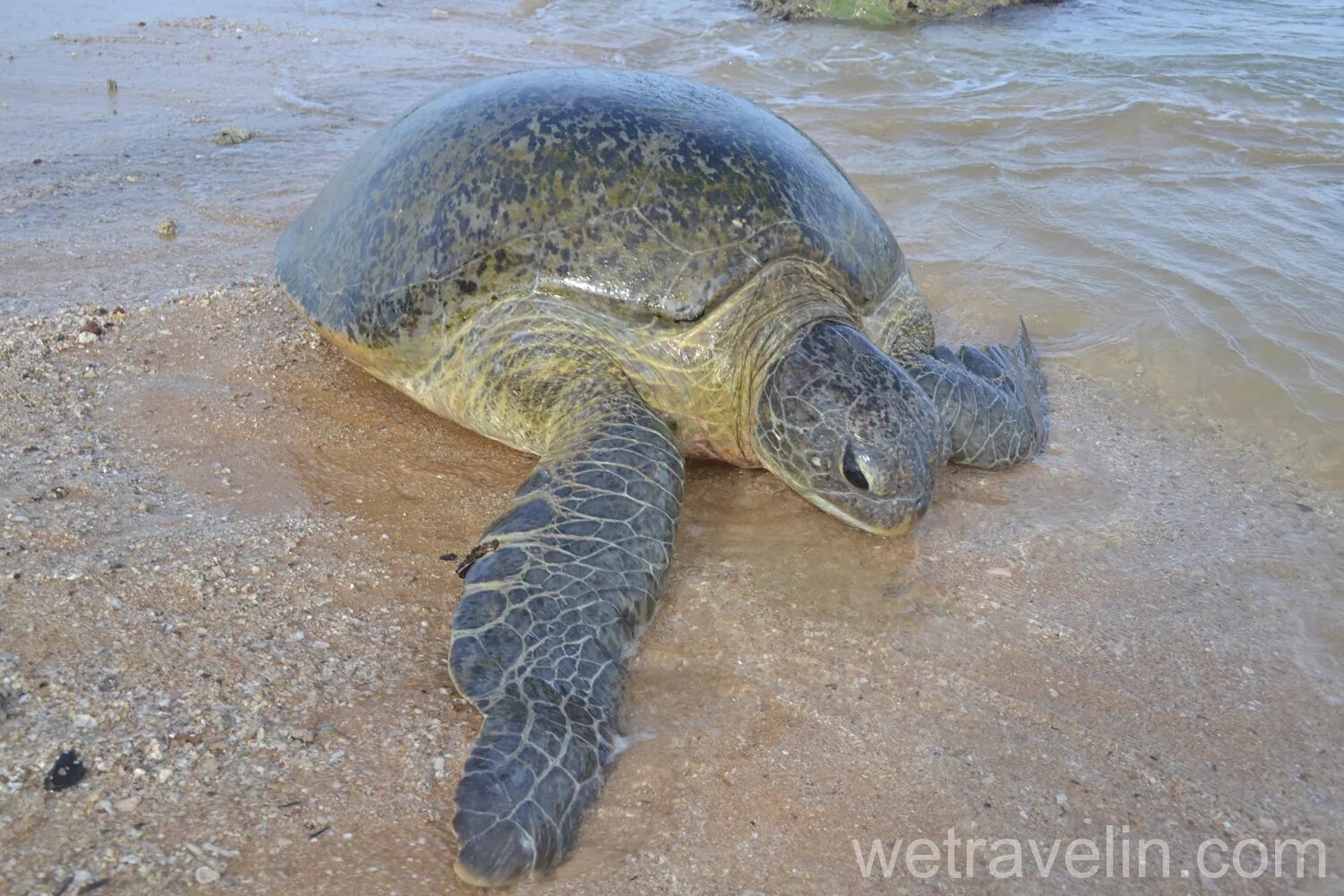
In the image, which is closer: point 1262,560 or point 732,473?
point 1262,560

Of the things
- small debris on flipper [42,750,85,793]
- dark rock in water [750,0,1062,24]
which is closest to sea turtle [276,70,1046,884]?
small debris on flipper [42,750,85,793]

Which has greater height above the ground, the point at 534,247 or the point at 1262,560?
the point at 534,247

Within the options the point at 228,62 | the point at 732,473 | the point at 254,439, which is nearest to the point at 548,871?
the point at 732,473

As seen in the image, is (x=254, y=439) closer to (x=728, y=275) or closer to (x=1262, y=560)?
(x=728, y=275)

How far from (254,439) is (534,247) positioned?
1.36 m

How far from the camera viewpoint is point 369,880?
207 cm

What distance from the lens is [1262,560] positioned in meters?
3.52

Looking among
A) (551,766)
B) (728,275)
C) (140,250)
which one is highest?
(728,275)

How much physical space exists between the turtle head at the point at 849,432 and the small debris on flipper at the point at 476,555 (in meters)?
1.12

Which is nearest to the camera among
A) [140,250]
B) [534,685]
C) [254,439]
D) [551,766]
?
[551,766]

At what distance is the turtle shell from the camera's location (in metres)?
3.61

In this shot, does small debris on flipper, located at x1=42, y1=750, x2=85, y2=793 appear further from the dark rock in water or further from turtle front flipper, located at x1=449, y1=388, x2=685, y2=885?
the dark rock in water

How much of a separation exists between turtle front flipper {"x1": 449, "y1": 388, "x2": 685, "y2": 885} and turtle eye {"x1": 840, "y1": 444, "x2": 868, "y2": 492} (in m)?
0.59

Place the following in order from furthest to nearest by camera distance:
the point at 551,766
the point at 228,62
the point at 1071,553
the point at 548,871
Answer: the point at 228,62, the point at 1071,553, the point at 551,766, the point at 548,871
